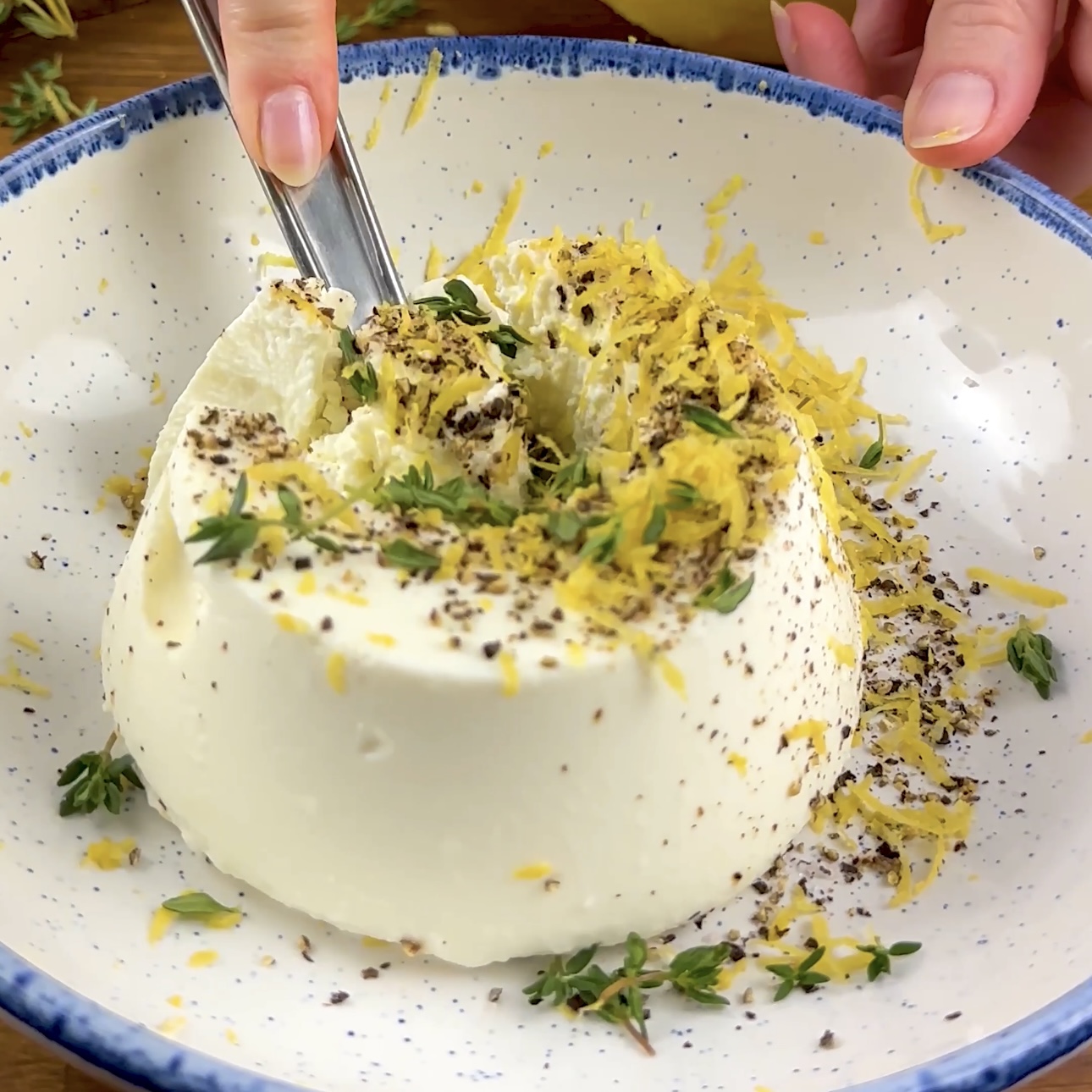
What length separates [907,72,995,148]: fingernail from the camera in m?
1.30

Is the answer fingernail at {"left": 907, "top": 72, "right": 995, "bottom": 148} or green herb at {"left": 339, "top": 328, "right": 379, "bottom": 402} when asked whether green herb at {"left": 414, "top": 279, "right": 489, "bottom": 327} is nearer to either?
green herb at {"left": 339, "top": 328, "right": 379, "bottom": 402}

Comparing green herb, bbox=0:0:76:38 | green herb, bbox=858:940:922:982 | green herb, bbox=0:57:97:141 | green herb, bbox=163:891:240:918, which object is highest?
green herb, bbox=0:0:76:38

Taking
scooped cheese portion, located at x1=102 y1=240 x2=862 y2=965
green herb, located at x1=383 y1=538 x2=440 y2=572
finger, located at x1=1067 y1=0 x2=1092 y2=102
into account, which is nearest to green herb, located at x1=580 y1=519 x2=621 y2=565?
scooped cheese portion, located at x1=102 y1=240 x2=862 y2=965

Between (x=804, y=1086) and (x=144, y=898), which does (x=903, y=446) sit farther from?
(x=144, y=898)

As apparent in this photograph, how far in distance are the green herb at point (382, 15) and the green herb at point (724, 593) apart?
1.23 meters

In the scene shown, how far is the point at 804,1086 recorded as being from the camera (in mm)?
824

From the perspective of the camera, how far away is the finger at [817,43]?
166 centimetres

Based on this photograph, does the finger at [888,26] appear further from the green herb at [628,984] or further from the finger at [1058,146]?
the green herb at [628,984]

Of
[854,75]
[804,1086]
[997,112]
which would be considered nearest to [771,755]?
[804,1086]

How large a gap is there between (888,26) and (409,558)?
130 cm

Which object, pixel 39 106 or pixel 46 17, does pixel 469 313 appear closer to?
pixel 39 106

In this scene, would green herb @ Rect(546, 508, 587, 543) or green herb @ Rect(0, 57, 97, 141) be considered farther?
green herb @ Rect(0, 57, 97, 141)

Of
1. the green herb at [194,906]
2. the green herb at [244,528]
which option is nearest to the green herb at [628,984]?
the green herb at [194,906]

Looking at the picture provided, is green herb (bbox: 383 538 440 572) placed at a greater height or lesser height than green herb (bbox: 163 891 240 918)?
greater
